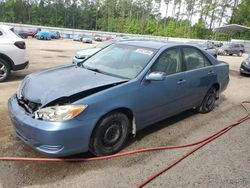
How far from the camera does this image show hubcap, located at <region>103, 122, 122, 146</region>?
409 centimetres

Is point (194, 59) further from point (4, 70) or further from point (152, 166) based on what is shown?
point (4, 70)

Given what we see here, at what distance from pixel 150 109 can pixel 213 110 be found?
2804 millimetres

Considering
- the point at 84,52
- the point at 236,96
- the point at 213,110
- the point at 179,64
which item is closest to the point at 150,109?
the point at 179,64

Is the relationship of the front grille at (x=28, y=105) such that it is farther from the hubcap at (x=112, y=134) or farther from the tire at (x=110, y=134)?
the hubcap at (x=112, y=134)

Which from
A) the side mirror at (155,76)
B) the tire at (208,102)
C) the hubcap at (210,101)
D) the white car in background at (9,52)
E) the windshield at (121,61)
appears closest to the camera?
the side mirror at (155,76)

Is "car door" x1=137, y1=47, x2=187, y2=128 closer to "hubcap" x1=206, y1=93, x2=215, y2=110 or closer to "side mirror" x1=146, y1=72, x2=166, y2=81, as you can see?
"side mirror" x1=146, y1=72, x2=166, y2=81

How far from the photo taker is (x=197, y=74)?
570 centimetres

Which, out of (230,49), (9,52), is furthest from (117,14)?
(9,52)

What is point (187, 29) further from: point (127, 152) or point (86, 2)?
point (127, 152)

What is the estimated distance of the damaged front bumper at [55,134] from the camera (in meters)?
3.53

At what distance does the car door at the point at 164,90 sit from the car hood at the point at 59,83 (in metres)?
0.51

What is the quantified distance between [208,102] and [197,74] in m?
1.10

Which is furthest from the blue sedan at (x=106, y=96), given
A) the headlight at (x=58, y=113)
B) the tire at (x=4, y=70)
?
the tire at (x=4, y=70)

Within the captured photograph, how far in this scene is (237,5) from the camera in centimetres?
7744
